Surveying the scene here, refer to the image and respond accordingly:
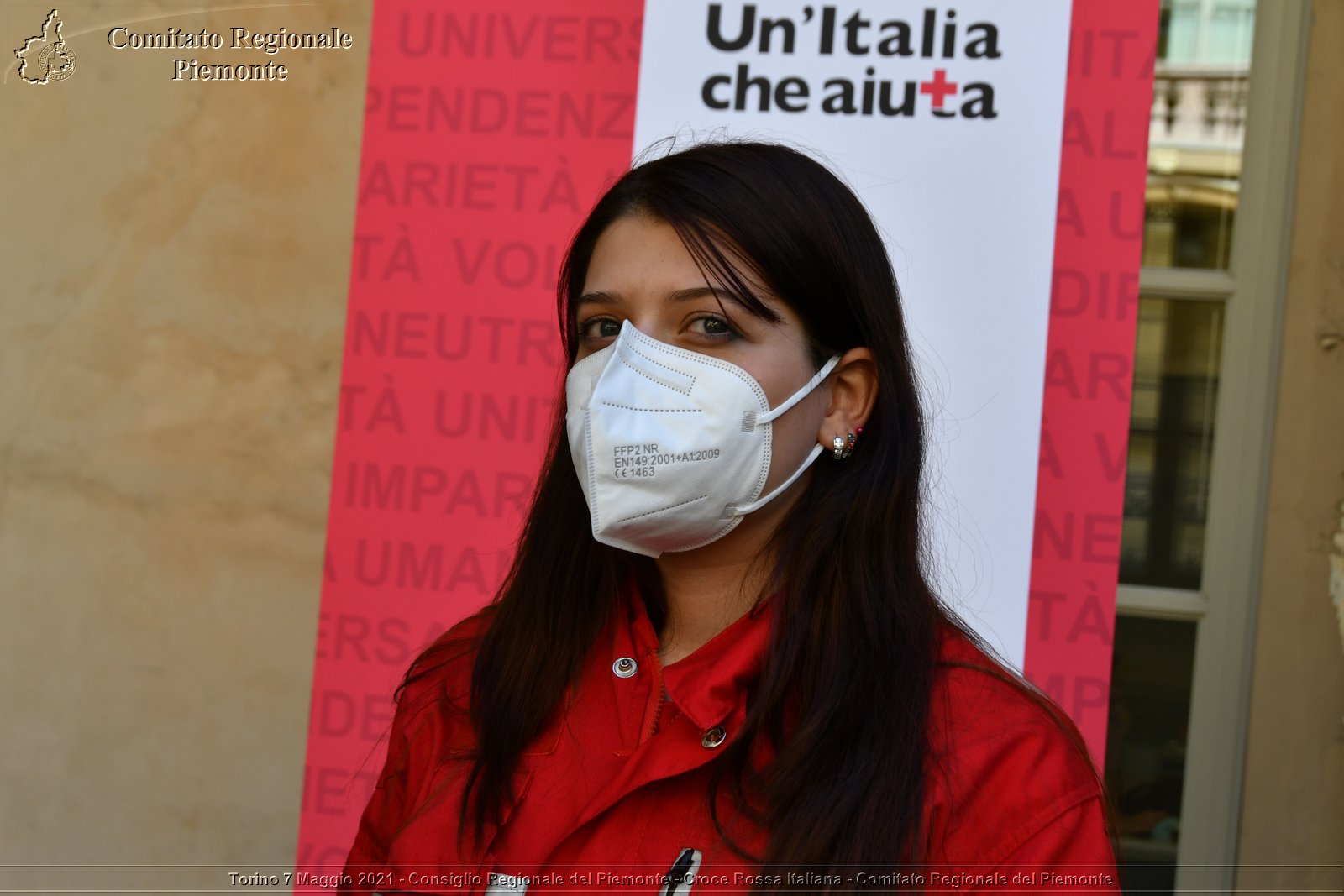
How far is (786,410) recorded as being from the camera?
2.07 metres

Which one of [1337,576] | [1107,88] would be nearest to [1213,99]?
[1107,88]

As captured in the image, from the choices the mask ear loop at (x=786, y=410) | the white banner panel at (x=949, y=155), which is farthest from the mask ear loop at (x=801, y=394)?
the white banner panel at (x=949, y=155)

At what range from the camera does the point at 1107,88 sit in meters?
2.85

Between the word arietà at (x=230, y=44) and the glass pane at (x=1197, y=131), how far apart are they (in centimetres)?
213

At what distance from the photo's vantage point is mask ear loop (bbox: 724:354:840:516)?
6.75 feet

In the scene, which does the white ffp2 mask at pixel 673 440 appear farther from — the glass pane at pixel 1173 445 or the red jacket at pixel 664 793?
the glass pane at pixel 1173 445

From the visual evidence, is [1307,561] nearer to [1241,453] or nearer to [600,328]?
[1241,453]

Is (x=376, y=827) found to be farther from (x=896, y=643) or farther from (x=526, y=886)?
(x=896, y=643)

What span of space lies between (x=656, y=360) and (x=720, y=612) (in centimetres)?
41

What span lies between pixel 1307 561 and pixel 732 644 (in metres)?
1.86

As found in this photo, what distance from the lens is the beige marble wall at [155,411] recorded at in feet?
11.9

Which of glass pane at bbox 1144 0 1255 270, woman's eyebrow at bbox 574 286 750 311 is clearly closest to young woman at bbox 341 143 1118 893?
woman's eyebrow at bbox 574 286 750 311

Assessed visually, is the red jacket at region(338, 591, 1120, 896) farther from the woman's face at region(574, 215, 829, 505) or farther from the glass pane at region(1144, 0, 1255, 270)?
the glass pane at region(1144, 0, 1255, 270)

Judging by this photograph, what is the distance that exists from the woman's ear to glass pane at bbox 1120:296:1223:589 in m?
1.41
